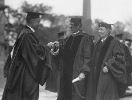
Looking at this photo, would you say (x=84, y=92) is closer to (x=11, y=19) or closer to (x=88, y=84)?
(x=88, y=84)

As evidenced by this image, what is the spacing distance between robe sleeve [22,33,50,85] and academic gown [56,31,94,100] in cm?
63

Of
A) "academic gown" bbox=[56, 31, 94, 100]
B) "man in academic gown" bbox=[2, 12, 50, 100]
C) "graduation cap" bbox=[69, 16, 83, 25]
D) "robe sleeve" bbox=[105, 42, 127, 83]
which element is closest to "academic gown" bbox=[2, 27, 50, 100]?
"man in academic gown" bbox=[2, 12, 50, 100]

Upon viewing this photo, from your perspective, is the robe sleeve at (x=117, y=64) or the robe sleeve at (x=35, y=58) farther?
the robe sleeve at (x=117, y=64)

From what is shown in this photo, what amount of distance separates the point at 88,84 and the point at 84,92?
9.5 inches

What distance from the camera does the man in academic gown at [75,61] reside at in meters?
5.12

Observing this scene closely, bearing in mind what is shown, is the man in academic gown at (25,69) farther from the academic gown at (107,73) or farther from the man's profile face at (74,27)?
the academic gown at (107,73)

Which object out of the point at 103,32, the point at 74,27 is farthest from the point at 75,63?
the point at 103,32

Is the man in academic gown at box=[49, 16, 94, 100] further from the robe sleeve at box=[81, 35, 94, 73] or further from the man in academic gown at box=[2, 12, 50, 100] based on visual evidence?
the man in academic gown at box=[2, 12, 50, 100]

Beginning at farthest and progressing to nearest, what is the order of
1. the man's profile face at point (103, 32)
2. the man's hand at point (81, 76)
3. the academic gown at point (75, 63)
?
1. the man's profile face at point (103, 32)
2. the academic gown at point (75, 63)
3. the man's hand at point (81, 76)

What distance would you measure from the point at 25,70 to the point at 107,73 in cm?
174

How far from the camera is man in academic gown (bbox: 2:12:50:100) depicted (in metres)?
4.67

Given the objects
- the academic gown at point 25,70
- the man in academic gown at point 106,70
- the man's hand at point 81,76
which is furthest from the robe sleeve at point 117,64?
the academic gown at point 25,70

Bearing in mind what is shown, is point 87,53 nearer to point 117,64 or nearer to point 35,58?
point 117,64

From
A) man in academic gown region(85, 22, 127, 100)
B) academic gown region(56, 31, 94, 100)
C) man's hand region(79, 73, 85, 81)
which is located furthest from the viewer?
man in academic gown region(85, 22, 127, 100)
